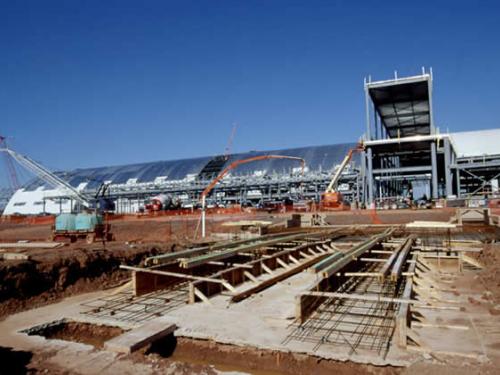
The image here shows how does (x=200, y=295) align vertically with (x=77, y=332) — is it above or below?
above

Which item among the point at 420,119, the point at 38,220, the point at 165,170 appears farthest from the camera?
the point at 165,170

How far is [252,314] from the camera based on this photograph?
8758 millimetres

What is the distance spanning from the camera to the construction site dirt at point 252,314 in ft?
20.5

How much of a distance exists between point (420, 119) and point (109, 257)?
4841cm

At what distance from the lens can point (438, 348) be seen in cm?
650

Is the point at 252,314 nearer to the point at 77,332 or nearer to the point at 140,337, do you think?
the point at 140,337

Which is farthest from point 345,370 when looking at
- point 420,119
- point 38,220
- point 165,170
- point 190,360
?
point 165,170

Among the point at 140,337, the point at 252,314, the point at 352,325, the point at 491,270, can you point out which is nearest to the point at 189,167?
the point at 491,270

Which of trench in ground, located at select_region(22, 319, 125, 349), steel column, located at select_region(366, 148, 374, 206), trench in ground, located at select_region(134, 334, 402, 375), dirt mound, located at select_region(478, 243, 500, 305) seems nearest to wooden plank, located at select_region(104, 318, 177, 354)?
trench in ground, located at select_region(134, 334, 402, 375)

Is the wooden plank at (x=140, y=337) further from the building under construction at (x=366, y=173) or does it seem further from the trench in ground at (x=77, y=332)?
the building under construction at (x=366, y=173)

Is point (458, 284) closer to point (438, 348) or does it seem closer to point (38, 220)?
point (438, 348)

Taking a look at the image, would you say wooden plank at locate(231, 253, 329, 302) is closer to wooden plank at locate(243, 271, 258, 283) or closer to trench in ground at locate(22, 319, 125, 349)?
wooden plank at locate(243, 271, 258, 283)

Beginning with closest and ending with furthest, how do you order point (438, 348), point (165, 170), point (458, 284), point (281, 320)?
point (438, 348), point (281, 320), point (458, 284), point (165, 170)

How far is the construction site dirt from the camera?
6.25m
